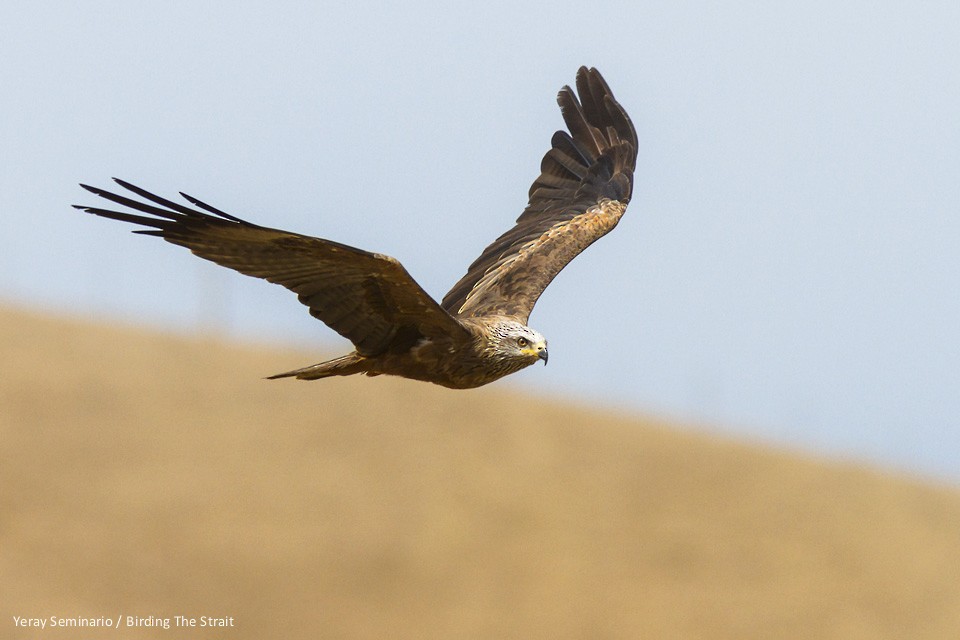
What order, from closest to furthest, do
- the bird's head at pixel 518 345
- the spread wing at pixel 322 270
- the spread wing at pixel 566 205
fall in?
the spread wing at pixel 322 270
the bird's head at pixel 518 345
the spread wing at pixel 566 205

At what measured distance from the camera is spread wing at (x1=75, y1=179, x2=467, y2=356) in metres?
7.53

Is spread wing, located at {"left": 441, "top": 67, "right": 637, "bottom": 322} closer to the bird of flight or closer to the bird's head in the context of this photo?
the bird of flight

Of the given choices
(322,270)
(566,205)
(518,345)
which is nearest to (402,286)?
(322,270)

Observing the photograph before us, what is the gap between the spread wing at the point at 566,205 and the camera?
10578 millimetres

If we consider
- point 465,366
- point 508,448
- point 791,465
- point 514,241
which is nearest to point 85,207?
point 465,366

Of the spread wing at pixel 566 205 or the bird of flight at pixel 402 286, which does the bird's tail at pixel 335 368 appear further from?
the spread wing at pixel 566 205

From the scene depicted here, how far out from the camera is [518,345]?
8.77 m

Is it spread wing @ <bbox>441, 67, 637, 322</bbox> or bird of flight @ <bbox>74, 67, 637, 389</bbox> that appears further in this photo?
spread wing @ <bbox>441, 67, 637, 322</bbox>

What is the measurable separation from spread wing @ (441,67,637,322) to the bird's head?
1.21 m

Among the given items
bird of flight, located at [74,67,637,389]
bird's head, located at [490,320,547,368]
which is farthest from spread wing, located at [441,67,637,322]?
bird's head, located at [490,320,547,368]

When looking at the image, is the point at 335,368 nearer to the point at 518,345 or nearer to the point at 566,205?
the point at 518,345

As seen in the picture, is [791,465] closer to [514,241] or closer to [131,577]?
[131,577]

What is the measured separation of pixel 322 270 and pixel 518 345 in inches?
57.3

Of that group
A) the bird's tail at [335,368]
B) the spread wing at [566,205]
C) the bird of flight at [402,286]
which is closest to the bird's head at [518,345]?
the bird of flight at [402,286]
